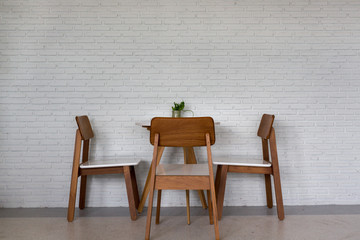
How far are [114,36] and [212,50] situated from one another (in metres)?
1.12

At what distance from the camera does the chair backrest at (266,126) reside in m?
3.13

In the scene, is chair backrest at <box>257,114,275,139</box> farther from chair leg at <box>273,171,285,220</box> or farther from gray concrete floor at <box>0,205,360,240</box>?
gray concrete floor at <box>0,205,360,240</box>

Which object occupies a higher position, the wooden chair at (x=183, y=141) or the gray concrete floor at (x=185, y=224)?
the wooden chair at (x=183, y=141)

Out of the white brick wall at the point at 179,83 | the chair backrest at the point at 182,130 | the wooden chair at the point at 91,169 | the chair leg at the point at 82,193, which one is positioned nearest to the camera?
the chair backrest at the point at 182,130

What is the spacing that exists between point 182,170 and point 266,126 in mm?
1057

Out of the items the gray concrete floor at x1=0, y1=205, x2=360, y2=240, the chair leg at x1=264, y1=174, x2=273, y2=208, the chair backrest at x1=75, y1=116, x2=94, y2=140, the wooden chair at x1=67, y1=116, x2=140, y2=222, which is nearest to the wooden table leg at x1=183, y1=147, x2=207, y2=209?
the gray concrete floor at x1=0, y1=205, x2=360, y2=240

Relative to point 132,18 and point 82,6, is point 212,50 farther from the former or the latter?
point 82,6

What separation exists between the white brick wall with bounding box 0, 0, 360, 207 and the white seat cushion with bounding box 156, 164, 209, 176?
2.58 ft

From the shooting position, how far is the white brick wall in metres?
3.61

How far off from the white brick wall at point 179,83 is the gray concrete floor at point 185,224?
0.25m

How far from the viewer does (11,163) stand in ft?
11.8

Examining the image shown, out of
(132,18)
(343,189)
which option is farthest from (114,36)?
(343,189)

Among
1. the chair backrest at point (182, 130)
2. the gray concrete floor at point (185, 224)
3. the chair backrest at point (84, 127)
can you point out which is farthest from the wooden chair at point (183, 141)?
the chair backrest at point (84, 127)

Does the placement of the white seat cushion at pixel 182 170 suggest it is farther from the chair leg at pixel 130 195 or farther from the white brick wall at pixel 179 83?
the white brick wall at pixel 179 83
